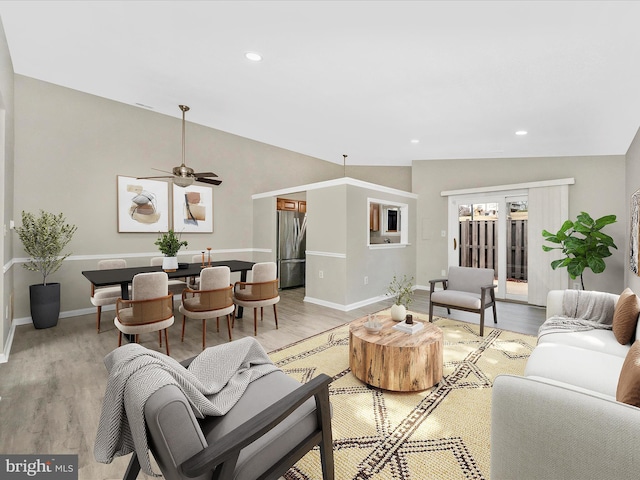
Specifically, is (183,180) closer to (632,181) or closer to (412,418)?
(412,418)

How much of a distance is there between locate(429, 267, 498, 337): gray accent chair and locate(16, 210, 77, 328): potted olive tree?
4.78m

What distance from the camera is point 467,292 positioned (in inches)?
157

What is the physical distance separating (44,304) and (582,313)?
5785mm

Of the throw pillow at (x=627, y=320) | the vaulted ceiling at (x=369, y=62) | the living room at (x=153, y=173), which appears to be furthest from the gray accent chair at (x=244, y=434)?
the living room at (x=153, y=173)

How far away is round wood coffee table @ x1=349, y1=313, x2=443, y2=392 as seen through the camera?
223 centimetres

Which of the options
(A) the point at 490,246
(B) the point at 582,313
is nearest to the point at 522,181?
(A) the point at 490,246

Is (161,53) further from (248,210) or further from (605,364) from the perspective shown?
(605,364)

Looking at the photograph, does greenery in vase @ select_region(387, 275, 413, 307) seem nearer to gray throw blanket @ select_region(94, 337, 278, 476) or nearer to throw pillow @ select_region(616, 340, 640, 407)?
throw pillow @ select_region(616, 340, 640, 407)

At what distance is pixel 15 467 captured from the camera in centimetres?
153

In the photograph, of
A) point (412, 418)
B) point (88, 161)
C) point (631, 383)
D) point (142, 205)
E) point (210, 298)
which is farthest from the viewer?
point (142, 205)

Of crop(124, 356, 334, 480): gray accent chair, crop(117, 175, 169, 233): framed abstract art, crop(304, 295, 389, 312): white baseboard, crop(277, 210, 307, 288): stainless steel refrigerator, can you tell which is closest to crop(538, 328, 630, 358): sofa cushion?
crop(124, 356, 334, 480): gray accent chair

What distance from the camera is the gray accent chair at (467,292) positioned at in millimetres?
3586

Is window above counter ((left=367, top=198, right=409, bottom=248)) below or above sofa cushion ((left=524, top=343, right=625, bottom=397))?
above

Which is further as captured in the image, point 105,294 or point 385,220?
point 385,220
